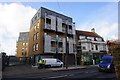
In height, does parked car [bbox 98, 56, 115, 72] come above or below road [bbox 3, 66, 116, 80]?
above

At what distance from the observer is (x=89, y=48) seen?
167 feet

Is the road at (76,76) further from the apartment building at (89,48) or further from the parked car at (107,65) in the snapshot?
the apartment building at (89,48)

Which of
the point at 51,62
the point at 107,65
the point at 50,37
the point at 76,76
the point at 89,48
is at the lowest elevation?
the point at 76,76

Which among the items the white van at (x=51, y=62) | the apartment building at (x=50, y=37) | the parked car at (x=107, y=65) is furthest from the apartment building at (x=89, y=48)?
the parked car at (x=107, y=65)

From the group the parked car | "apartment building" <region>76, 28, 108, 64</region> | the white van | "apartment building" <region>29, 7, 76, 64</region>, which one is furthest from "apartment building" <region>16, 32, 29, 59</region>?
the parked car

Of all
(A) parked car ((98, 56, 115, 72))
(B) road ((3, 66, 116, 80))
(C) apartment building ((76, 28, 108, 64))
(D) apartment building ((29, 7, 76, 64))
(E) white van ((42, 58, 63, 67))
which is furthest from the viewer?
(C) apartment building ((76, 28, 108, 64))

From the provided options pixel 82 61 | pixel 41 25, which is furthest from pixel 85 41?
pixel 41 25

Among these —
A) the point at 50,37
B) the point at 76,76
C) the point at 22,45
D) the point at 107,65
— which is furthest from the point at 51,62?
the point at 22,45

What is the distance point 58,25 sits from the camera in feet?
151

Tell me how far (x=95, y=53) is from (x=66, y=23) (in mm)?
12599

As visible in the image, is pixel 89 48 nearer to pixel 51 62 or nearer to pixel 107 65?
pixel 51 62

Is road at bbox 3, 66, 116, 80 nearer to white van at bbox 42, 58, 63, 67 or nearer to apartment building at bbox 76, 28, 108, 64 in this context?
white van at bbox 42, 58, 63, 67

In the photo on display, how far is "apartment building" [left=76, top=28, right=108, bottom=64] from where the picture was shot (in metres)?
48.2

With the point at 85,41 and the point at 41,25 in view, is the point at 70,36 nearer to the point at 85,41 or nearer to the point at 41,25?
the point at 85,41
